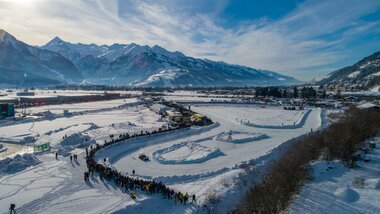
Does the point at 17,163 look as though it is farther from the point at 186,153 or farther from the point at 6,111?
the point at 6,111

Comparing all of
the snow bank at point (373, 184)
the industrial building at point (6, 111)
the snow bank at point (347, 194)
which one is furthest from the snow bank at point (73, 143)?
the industrial building at point (6, 111)

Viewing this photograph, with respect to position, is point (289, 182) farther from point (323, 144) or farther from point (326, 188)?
point (323, 144)

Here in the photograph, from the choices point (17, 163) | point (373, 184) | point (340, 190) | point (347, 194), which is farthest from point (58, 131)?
point (373, 184)

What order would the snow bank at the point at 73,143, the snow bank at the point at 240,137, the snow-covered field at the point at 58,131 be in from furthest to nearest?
the snow bank at the point at 240,137 < the snow-covered field at the point at 58,131 < the snow bank at the point at 73,143

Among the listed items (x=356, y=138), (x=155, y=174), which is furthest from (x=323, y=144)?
(x=155, y=174)

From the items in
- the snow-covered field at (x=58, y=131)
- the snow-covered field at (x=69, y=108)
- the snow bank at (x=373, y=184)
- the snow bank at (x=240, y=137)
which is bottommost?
the snow-covered field at (x=69, y=108)

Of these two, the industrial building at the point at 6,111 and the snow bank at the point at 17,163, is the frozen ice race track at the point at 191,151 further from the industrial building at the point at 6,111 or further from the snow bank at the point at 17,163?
the industrial building at the point at 6,111

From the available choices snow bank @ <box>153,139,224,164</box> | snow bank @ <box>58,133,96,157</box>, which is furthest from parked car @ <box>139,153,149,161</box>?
snow bank @ <box>58,133,96,157</box>

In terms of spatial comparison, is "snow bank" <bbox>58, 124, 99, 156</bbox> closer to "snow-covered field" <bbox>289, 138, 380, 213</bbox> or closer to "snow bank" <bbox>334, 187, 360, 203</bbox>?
"snow-covered field" <bbox>289, 138, 380, 213</bbox>
